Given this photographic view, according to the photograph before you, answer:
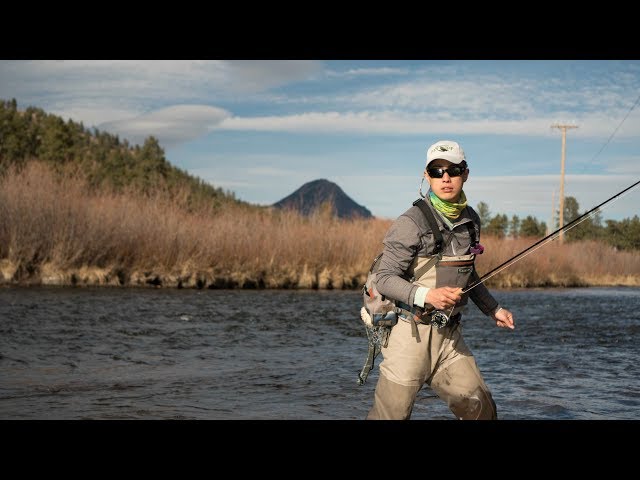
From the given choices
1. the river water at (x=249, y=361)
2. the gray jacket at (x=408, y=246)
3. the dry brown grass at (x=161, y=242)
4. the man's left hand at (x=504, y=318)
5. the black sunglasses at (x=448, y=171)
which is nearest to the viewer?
the gray jacket at (x=408, y=246)

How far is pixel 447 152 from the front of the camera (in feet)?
14.0

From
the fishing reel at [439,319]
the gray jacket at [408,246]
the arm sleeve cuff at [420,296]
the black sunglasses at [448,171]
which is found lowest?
the fishing reel at [439,319]

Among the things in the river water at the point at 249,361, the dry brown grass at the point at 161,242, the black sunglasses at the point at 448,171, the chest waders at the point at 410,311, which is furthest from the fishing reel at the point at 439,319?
the dry brown grass at the point at 161,242

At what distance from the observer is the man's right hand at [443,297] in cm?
403

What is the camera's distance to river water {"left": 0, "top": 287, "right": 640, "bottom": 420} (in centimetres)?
712

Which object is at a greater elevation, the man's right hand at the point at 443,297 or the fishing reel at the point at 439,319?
the man's right hand at the point at 443,297

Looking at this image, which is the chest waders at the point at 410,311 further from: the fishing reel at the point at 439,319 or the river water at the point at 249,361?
the river water at the point at 249,361

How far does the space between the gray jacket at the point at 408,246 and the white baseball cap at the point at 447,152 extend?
266mm

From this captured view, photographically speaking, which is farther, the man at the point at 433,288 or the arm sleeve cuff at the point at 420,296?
the man at the point at 433,288

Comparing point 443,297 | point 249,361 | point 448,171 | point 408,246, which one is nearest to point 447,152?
point 448,171

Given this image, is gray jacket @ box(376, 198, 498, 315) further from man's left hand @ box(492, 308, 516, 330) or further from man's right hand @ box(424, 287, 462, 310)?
man's left hand @ box(492, 308, 516, 330)
